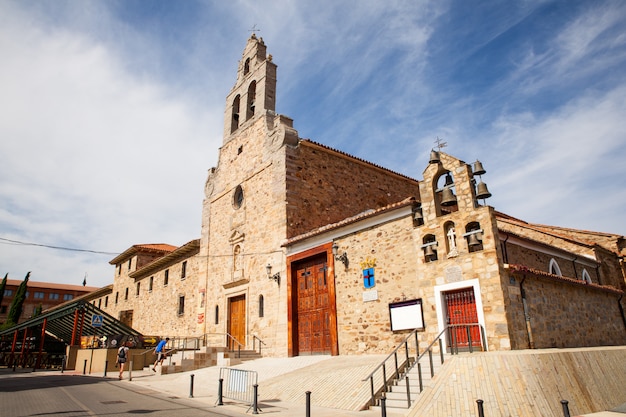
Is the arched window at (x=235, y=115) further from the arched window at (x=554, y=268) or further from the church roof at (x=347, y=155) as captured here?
the arched window at (x=554, y=268)

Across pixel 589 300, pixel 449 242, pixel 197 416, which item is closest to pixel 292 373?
pixel 197 416

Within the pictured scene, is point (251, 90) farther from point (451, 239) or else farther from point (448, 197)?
point (451, 239)

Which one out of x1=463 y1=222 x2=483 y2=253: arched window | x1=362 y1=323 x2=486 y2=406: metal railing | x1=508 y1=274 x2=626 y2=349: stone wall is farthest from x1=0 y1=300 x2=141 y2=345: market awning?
x1=508 y1=274 x2=626 y2=349: stone wall

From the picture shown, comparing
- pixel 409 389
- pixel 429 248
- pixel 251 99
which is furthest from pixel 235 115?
pixel 409 389

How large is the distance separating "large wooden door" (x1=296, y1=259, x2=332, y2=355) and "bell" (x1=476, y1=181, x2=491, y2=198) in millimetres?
6112

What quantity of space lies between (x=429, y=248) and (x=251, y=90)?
49.4ft

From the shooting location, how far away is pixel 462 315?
10.4 meters

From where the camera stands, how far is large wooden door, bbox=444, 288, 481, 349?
Result: 10.1 metres

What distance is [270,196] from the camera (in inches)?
718

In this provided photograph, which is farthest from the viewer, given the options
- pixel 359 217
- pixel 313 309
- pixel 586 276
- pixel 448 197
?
pixel 586 276

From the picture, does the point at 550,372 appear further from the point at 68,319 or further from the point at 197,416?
the point at 68,319

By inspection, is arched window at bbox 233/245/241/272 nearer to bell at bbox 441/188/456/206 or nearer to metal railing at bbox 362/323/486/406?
metal railing at bbox 362/323/486/406

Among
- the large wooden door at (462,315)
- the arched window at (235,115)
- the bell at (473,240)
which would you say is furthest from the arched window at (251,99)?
the large wooden door at (462,315)

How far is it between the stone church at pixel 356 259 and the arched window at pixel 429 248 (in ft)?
0.09
